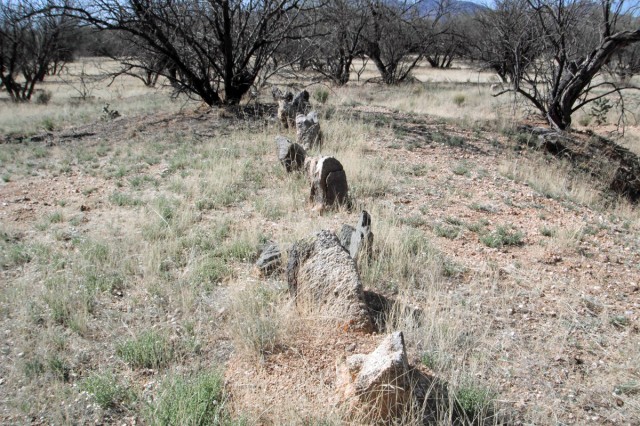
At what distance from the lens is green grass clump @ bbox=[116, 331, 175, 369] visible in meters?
2.94

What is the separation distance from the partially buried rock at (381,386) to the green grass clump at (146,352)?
1.17 meters

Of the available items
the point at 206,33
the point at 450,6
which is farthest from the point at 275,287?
the point at 450,6

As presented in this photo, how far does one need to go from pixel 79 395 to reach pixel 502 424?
2.29 meters

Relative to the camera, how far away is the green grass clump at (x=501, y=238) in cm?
474

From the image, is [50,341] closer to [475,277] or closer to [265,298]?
[265,298]

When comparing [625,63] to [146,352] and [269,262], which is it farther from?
[146,352]

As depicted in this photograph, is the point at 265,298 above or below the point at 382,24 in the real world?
below

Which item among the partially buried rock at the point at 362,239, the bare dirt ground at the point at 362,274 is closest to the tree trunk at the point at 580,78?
the bare dirt ground at the point at 362,274

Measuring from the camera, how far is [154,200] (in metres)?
5.67

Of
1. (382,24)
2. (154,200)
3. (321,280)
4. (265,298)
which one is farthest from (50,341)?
(382,24)

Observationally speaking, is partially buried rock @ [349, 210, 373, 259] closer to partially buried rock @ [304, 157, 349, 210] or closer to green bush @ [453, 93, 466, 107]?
partially buried rock @ [304, 157, 349, 210]

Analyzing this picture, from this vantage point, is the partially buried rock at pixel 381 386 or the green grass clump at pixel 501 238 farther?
the green grass clump at pixel 501 238

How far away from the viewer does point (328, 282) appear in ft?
11.1

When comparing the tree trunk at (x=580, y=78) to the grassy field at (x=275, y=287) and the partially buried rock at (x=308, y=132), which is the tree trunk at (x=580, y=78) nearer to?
the grassy field at (x=275, y=287)
